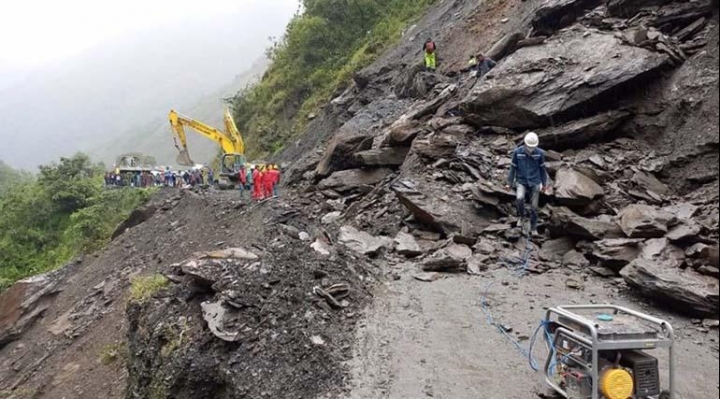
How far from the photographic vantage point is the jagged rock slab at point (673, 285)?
5.86m

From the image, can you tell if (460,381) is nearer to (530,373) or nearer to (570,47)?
(530,373)

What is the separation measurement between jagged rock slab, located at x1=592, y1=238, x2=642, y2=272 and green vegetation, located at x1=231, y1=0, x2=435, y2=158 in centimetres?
2026

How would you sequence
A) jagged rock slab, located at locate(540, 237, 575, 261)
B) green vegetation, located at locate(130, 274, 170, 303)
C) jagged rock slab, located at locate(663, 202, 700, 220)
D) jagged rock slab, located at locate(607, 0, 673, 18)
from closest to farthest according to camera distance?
jagged rock slab, located at locate(663, 202, 700, 220) < jagged rock slab, located at locate(540, 237, 575, 261) < green vegetation, located at locate(130, 274, 170, 303) < jagged rock slab, located at locate(607, 0, 673, 18)

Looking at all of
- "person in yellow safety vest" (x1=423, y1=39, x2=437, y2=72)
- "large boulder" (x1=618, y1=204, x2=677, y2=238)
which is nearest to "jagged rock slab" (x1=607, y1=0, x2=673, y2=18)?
"person in yellow safety vest" (x1=423, y1=39, x2=437, y2=72)

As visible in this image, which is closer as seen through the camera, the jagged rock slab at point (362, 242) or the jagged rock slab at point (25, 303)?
the jagged rock slab at point (362, 242)

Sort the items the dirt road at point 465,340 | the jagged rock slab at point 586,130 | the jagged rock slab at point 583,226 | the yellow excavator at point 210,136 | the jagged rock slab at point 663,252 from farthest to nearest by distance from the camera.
Answer: 1. the yellow excavator at point 210,136
2. the jagged rock slab at point 586,130
3. the jagged rock slab at point 583,226
4. the jagged rock slab at point 663,252
5. the dirt road at point 465,340

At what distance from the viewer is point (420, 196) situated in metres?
9.95

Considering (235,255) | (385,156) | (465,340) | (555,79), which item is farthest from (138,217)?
(465,340)

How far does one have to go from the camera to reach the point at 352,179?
523 inches

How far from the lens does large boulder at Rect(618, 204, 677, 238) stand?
24.4 feet

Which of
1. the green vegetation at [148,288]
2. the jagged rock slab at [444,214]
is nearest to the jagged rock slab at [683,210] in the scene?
the jagged rock slab at [444,214]

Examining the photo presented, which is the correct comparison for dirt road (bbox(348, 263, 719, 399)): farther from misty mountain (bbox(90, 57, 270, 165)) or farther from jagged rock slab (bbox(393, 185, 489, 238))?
misty mountain (bbox(90, 57, 270, 165))

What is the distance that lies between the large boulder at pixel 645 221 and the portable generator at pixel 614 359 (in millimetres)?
3698

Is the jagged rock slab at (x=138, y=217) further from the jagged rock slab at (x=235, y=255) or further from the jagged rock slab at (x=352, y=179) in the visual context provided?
the jagged rock slab at (x=235, y=255)
